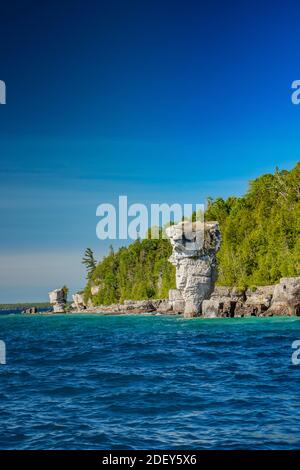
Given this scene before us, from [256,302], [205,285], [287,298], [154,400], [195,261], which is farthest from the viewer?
[205,285]

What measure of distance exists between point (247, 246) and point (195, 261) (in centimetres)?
2435

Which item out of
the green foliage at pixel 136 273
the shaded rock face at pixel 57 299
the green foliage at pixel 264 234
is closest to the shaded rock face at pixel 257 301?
→ the green foliage at pixel 264 234

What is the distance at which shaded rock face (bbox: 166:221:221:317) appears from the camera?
6756 cm

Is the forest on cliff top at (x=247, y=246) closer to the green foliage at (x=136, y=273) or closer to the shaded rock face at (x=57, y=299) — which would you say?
the green foliage at (x=136, y=273)

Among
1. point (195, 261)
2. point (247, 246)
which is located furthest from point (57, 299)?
point (195, 261)

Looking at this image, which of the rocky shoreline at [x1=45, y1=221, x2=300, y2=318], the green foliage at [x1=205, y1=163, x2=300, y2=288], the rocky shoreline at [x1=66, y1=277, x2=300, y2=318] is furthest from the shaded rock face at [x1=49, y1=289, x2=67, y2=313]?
the rocky shoreline at [x1=66, y1=277, x2=300, y2=318]

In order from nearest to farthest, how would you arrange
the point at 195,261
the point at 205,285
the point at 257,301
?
the point at 257,301, the point at 195,261, the point at 205,285

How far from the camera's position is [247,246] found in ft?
297

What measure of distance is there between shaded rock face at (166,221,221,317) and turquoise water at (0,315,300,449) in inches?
1441

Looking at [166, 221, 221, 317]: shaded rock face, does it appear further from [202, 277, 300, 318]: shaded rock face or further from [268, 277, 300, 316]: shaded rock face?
[268, 277, 300, 316]: shaded rock face

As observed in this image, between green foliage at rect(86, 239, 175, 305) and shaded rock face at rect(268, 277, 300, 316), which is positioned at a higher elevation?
green foliage at rect(86, 239, 175, 305)

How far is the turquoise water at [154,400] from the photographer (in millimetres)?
12719

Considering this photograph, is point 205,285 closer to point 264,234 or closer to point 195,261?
point 195,261
